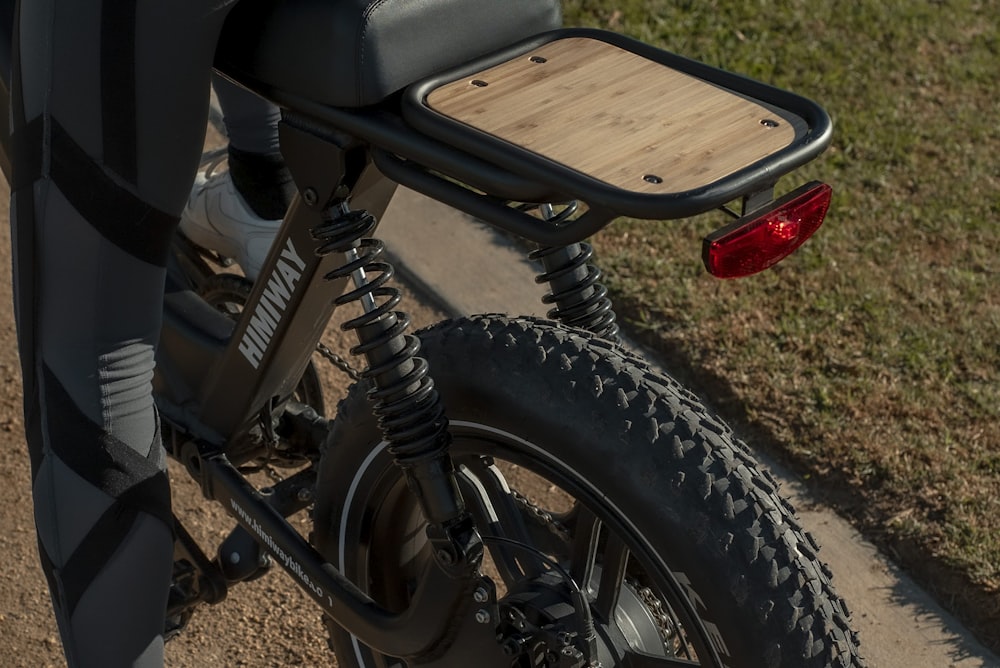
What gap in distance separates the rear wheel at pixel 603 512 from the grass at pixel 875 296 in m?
1.20

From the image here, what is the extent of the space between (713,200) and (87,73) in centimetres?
88

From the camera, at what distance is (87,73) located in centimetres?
179

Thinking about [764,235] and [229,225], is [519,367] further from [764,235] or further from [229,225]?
[229,225]

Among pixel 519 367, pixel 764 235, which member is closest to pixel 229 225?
pixel 519 367

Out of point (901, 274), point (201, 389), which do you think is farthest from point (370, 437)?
point (901, 274)

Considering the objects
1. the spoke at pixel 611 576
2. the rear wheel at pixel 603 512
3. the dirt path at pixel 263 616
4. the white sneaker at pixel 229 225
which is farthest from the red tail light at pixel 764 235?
the dirt path at pixel 263 616

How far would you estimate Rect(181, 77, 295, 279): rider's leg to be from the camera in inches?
103

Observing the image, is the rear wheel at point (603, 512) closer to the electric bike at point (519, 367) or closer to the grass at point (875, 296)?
the electric bike at point (519, 367)

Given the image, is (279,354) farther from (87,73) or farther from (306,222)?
(87,73)

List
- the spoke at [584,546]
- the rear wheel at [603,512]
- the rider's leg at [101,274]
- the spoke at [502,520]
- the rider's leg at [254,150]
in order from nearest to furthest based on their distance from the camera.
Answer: the rear wheel at [603,512] → the rider's leg at [101,274] → the spoke at [584,546] → the spoke at [502,520] → the rider's leg at [254,150]

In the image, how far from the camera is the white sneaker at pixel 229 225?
2.65 m

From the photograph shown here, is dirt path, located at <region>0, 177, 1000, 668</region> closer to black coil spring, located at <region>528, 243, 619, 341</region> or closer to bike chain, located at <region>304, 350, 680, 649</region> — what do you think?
bike chain, located at <region>304, 350, 680, 649</region>

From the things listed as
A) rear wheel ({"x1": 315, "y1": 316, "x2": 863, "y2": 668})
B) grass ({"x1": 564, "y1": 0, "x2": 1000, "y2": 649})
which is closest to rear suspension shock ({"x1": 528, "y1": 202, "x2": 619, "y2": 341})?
rear wheel ({"x1": 315, "y1": 316, "x2": 863, "y2": 668})

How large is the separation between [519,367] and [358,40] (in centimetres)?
48
